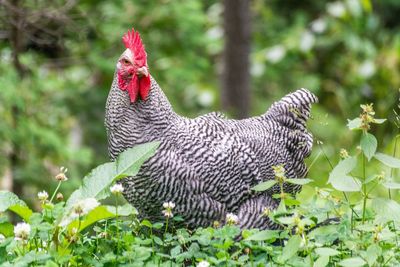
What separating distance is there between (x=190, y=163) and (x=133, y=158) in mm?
511

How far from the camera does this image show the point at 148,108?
462cm

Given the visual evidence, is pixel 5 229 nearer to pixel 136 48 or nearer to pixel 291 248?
pixel 136 48

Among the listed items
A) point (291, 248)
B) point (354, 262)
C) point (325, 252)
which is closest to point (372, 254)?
point (354, 262)

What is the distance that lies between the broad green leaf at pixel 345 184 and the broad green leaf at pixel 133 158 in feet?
2.97

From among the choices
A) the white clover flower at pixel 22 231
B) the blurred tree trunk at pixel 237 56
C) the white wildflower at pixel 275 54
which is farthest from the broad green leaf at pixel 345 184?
the white wildflower at pixel 275 54

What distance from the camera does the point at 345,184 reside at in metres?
3.92

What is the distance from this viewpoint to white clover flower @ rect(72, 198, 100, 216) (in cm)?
358

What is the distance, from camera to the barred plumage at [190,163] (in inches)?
176

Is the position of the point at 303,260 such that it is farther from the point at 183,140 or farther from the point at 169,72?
the point at 169,72

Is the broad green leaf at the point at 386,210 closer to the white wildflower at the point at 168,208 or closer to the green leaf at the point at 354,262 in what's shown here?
the green leaf at the point at 354,262

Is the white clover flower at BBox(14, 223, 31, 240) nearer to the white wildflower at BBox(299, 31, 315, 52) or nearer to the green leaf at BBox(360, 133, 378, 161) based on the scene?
the green leaf at BBox(360, 133, 378, 161)

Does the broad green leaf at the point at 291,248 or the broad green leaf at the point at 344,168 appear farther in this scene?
the broad green leaf at the point at 344,168

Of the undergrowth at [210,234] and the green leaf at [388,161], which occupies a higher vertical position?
the green leaf at [388,161]

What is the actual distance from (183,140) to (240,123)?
68 cm
